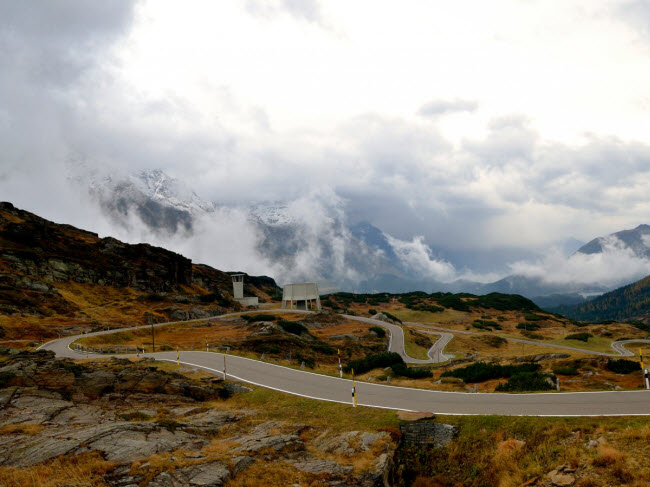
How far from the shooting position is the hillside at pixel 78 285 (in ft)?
184

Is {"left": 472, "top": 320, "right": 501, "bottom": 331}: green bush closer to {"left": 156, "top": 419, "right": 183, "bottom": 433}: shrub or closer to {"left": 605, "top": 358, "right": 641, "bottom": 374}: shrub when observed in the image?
{"left": 605, "top": 358, "right": 641, "bottom": 374}: shrub

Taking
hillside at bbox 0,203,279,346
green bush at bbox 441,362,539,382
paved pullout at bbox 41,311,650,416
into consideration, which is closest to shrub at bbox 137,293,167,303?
hillside at bbox 0,203,279,346

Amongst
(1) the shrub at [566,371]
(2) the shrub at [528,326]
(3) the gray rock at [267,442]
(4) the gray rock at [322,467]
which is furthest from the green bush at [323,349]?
(2) the shrub at [528,326]

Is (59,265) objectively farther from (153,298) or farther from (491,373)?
(491,373)

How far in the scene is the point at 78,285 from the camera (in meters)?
81.1

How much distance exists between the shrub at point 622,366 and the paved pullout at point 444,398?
9.75 meters

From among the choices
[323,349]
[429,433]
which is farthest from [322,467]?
[323,349]

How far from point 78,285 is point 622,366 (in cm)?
9361

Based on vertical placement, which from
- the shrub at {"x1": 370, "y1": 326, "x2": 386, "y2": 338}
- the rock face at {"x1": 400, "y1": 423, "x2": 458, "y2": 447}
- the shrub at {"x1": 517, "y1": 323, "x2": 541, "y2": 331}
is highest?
the rock face at {"x1": 400, "y1": 423, "x2": 458, "y2": 447}

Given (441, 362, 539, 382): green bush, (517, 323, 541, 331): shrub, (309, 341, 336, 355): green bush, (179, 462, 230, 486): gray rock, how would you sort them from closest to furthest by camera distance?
(179, 462, 230, 486): gray rock < (441, 362, 539, 382): green bush < (309, 341, 336, 355): green bush < (517, 323, 541, 331): shrub

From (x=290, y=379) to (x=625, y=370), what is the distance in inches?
842

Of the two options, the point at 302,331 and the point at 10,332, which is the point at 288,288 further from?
the point at 10,332

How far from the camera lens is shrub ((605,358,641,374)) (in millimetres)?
23062

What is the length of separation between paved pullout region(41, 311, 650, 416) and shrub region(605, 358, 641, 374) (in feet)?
32.0
